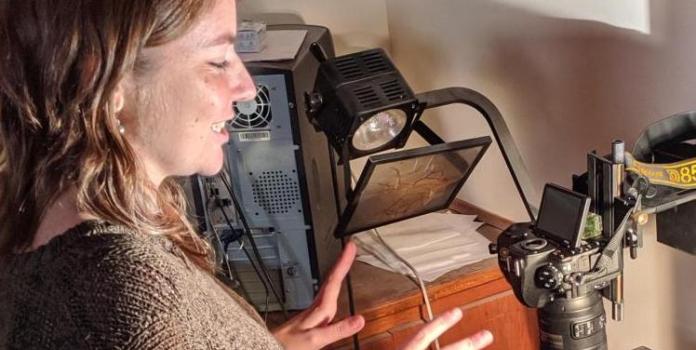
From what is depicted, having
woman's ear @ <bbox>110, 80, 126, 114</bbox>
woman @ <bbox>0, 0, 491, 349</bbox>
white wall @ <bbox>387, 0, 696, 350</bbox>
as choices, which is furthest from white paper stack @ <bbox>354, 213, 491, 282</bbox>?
woman's ear @ <bbox>110, 80, 126, 114</bbox>

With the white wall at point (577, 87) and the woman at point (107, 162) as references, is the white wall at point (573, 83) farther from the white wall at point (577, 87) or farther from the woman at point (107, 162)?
the woman at point (107, 162)

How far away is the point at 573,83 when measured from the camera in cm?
133

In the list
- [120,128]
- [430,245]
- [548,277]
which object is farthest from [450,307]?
[120,128]

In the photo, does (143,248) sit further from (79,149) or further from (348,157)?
(348,157)

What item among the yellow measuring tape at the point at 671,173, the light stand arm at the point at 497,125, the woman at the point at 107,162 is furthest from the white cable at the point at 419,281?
the woman at the point at 107,162

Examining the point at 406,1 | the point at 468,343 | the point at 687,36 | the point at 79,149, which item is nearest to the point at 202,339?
the point at 79,149

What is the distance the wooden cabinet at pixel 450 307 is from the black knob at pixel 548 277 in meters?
0.40

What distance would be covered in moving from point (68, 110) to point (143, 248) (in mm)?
136

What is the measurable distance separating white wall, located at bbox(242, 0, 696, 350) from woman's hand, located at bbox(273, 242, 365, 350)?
0.44m

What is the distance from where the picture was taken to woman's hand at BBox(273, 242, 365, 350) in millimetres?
1076

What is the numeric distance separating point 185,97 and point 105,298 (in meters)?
0.20

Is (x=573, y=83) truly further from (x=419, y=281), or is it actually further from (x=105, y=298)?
(x=105, y=298)

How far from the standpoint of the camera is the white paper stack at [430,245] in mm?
1424

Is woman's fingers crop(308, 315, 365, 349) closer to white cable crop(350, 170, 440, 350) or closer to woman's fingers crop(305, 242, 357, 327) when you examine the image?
woman's fingers crop(305, 242, 357, 327)
